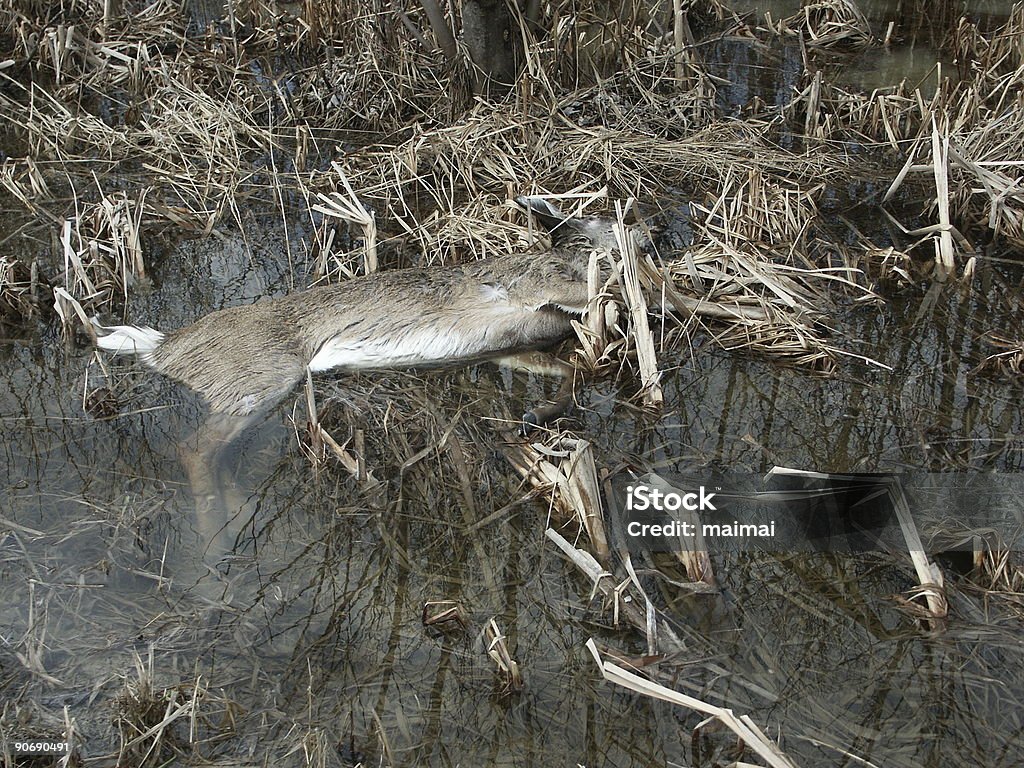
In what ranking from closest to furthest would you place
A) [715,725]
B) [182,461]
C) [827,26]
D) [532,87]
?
[715,725] < [182,461] < [532,87] < [827,26]

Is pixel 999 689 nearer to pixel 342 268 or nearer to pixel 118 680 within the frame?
pixel 118 680

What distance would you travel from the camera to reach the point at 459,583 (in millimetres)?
3410

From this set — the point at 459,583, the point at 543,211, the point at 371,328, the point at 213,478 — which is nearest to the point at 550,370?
the point at 371,328

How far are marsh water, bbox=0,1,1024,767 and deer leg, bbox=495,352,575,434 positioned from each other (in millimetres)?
79

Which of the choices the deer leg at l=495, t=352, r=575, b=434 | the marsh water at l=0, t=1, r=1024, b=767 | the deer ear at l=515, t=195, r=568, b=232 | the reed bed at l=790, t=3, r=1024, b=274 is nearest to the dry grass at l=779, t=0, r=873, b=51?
the reed bed at l=790, t=3, r=1024, b=274

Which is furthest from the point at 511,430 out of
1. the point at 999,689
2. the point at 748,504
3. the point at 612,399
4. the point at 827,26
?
the point at 827,26

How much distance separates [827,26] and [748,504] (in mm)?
5899

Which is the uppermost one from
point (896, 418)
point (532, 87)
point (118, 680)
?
point (532, 87)

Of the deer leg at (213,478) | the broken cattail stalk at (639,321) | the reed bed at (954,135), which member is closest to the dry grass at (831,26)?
the reed bed at (954,135)

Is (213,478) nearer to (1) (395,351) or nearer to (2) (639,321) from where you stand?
(1) (395,351)

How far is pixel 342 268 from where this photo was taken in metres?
5.21

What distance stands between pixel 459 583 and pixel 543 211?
7.84 feet

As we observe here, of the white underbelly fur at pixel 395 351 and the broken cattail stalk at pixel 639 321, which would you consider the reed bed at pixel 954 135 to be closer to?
the broken cattail stalk at pixel 639 321

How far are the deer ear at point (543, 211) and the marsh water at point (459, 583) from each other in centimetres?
102
